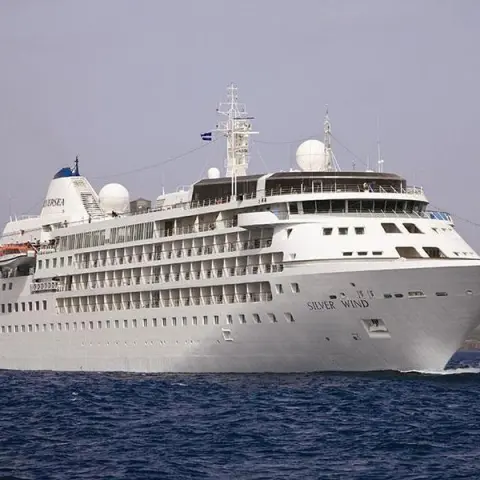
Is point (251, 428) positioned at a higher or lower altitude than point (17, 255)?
lower

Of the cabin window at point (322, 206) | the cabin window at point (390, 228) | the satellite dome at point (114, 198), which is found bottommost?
the cabin window at point (390, 228)

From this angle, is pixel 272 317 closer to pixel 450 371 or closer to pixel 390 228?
pixel 390 228

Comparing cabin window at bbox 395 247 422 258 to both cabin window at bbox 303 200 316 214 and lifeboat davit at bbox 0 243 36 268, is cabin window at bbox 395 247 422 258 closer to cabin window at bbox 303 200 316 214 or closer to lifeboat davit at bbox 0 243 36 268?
cabin window at bbox 303 200 316 214

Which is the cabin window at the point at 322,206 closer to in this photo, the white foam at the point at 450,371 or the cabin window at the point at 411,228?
the cabin window at the point at 411,228

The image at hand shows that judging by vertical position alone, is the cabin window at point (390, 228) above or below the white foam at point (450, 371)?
above

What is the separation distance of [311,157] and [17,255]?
2208 cm

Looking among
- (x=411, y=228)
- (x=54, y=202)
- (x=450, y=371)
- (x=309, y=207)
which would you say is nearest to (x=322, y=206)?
(x=309, y=207)

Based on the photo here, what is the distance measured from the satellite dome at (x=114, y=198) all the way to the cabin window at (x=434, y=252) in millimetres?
25164

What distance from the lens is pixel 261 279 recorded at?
50969 millimetres

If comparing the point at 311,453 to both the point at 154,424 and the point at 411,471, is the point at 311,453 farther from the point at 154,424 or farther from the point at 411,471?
the point at 154,424

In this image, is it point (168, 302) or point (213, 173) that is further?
point (213, 173)

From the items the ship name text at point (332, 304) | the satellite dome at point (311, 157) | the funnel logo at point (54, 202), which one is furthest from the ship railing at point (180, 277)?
the funnel logo at point (54, 202)

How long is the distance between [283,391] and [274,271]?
909 centimetres

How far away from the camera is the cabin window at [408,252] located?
48750 mm
